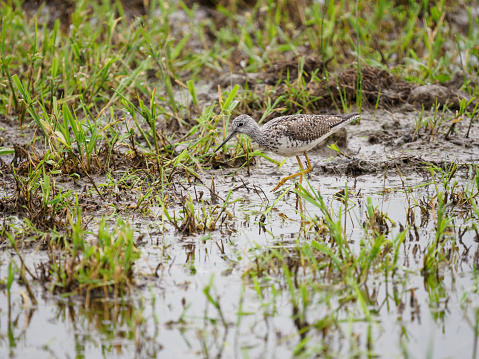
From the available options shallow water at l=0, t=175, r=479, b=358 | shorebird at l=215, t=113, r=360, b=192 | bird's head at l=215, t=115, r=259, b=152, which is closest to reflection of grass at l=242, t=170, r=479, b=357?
shallow water at l=0, t=175, r=479, b=358

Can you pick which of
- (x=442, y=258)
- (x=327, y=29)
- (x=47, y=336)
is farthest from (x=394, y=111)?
(x=47, y=336)

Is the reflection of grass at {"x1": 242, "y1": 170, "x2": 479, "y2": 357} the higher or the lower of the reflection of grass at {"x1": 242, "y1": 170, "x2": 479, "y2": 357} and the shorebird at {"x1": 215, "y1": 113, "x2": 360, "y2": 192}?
the lower

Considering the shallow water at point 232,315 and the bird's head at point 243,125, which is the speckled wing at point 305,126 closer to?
the bird's head at point 243,125

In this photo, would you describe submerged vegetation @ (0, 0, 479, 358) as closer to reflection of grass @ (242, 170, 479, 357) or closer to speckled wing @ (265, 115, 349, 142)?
reflection of grass @ (242, 170, 479, 357)

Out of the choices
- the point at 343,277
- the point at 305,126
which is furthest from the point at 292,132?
the point at 343,277

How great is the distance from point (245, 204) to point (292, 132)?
2.99 feet

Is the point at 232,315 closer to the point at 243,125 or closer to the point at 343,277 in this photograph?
the point at 343,277

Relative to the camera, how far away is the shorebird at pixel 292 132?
6.13 m

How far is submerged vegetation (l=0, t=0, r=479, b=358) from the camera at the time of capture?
147 inches

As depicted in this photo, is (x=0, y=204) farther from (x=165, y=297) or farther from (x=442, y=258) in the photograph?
(x=442, y=258)

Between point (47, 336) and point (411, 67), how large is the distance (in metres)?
6.41

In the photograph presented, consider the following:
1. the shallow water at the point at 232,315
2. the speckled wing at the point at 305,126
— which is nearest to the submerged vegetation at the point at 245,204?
the shallow water at the point at 232,315

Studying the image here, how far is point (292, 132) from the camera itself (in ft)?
20.1

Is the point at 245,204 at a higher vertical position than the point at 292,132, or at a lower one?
lower
